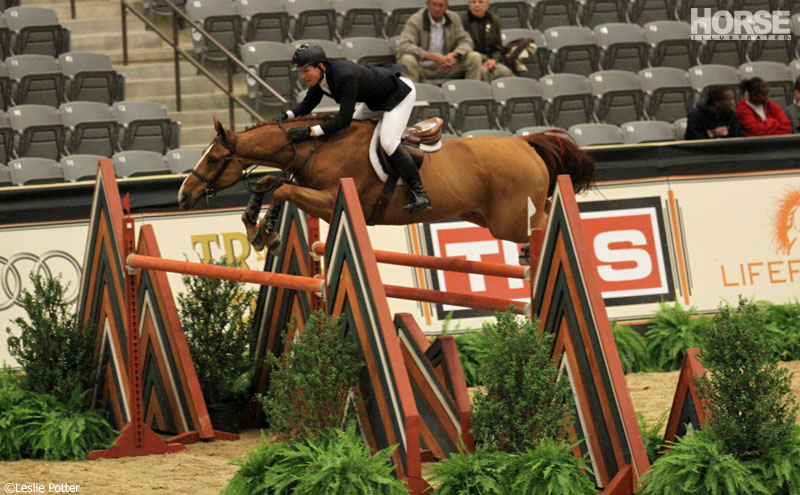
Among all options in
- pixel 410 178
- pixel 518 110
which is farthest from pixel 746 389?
pixel 518 110

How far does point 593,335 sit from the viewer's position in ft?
16.6

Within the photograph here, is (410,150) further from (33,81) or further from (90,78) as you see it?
(33,81)

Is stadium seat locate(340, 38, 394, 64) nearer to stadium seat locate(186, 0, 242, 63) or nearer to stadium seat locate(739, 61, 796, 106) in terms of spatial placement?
stadium seat locate(186, 0, 242, 63)

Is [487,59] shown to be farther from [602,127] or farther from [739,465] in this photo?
[739,465]

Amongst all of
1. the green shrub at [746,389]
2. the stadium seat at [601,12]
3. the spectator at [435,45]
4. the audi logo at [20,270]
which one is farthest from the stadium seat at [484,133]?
the green shrub at [746,389]

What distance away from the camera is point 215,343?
7316 mm

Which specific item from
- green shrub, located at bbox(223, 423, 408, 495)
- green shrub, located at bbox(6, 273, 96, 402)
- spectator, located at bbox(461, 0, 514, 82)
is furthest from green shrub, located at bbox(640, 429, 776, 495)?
spectator, located at bbox(461, 0, 514, 82)

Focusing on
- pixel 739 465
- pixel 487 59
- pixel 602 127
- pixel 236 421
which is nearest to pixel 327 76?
pixel 236 421

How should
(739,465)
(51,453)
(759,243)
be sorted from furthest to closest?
1. (759,243)
2. (51,453)
3. (739,465)

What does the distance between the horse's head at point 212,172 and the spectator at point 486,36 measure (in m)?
5.97

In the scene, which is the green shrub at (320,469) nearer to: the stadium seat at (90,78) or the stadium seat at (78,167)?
the stadium seat at (78,167)

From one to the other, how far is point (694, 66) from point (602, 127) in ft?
8.04

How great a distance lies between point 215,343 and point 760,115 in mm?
6162

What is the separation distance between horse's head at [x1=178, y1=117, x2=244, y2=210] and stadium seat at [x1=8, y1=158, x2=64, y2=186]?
388cm
